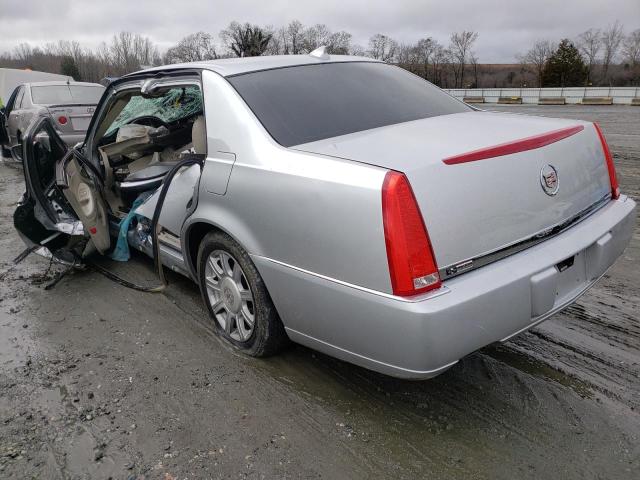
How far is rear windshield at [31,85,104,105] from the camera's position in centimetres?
957

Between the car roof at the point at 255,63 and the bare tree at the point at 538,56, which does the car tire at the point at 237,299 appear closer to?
the car roof at the point at 255,63

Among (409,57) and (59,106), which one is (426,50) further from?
(59,106)

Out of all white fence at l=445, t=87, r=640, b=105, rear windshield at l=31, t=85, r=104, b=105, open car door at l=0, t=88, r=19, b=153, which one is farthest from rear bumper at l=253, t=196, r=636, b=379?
white fence at l=445, t=87, r=640, b=105

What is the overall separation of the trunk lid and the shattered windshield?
2.42m

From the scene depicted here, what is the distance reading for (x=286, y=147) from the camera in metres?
2.46

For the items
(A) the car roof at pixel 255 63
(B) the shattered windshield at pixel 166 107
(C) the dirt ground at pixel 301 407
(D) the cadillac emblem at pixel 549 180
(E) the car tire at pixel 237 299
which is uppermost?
(A) the car roof at pixel 255 63

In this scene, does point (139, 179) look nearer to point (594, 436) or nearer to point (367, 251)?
point (367, 251)

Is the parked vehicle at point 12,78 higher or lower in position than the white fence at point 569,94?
higher

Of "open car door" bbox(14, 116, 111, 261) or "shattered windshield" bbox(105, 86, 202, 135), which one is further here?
"shattered windshield" bbox(105, 86, 202, 135)

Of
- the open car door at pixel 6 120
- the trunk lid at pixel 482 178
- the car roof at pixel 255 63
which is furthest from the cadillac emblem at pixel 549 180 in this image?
the open car door at pixel 6 120

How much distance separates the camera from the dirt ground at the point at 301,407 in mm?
2143

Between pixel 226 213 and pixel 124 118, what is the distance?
108 inches

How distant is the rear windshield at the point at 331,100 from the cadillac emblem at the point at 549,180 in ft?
2.72

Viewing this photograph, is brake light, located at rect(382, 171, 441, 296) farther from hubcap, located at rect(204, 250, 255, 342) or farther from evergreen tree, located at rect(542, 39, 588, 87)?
evergreen tree, located at rect(542, 39, 588, 87)
